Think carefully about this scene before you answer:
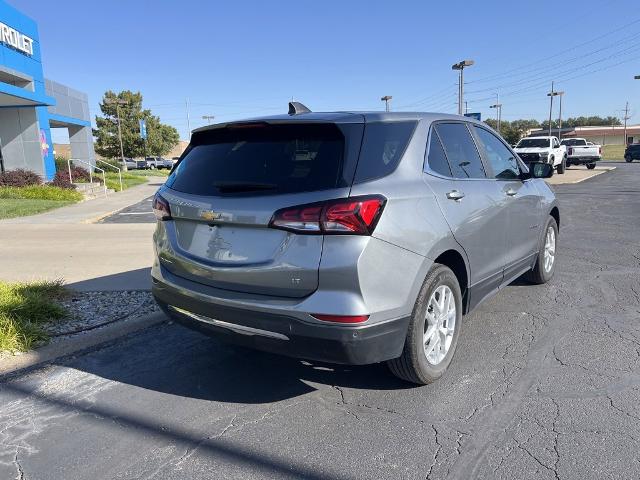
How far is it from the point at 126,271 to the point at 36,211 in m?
8.41

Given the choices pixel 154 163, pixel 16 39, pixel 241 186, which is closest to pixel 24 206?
pixel 16 39

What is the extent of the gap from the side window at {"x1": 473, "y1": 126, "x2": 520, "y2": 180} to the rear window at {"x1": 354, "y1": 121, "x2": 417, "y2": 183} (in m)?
1.38

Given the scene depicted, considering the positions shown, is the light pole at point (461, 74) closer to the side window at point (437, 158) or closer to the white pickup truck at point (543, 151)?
the white pickup truck at point (543, 151)

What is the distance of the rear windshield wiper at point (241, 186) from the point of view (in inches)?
118

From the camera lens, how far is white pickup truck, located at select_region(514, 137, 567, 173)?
23438 mm

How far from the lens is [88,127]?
29.7m

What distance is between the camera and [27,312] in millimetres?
4730

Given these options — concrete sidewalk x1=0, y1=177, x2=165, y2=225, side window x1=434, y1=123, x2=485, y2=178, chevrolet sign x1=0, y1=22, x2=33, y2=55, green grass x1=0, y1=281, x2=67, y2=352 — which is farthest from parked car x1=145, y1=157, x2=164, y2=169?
side window x1=434, y1=123, x2=485, y2=178

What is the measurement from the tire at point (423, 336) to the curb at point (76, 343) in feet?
8.46

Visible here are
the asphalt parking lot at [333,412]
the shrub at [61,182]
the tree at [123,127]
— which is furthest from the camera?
the tree at [123,127]

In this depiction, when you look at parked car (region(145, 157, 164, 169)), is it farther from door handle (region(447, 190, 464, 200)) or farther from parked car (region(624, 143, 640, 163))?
door handle (region(447, 190, 464, 200))

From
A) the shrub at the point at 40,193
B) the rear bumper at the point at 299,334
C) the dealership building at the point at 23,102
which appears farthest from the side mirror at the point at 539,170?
the dealership building at the point at 23,102

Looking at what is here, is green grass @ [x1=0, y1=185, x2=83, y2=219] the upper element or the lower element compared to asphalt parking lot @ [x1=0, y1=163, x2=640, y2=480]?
upper

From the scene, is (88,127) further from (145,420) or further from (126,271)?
(145,420)
